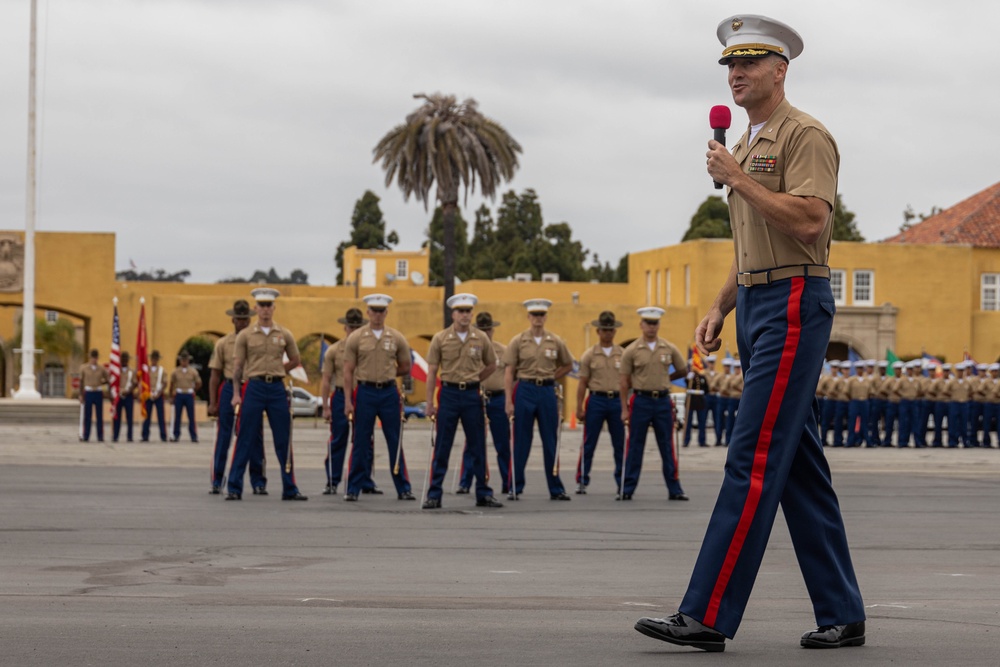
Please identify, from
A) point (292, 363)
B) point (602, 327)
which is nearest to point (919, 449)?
point (602, 327)

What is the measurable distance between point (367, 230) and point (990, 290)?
46978 mm

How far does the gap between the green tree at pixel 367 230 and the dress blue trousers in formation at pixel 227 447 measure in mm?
83152

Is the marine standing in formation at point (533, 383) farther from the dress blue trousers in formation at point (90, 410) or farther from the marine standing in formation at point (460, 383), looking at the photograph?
the dress blue trousers in formation at point (90, 410)

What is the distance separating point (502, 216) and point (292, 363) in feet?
294

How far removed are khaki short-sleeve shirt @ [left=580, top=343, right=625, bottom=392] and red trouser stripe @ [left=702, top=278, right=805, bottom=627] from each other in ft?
39.4

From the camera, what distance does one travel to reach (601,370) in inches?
710

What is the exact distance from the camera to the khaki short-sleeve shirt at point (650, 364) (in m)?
17.0

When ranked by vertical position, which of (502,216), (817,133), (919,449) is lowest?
(919,449)

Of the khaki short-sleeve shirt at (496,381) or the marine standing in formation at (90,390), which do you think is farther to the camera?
the marine standing in formation at (90,390)

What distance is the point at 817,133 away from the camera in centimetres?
598

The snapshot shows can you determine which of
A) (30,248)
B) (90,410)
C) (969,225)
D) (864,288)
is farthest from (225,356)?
(969,225)

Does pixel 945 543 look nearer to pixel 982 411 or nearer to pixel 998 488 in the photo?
pixel 998 488

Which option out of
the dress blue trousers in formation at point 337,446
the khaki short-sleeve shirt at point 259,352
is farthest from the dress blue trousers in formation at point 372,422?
the khaki short-sleeve shirt at point 259,352

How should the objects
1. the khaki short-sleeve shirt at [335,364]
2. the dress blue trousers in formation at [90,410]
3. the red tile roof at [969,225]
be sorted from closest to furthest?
the khaki short-sleeve shirt at [335,364]
the dress blue trousers in formation at [90,410]
the red tile roof at [969,225]
